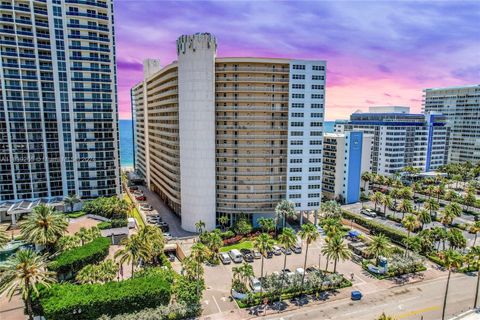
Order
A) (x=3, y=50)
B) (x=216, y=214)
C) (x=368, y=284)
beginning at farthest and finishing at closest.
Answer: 1. (x=216, y=214)
2. (x=3, y=50)
3. (x=368, y=284)

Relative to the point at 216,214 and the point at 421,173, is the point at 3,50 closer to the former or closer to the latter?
the point at 216,214

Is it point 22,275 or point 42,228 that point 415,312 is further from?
point 42,228

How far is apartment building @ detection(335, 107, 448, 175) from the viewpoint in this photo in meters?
161

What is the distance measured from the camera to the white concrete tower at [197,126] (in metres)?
88.3

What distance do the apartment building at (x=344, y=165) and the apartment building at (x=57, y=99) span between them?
82.1 meters

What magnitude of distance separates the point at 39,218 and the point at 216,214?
158ft

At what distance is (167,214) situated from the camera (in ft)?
363

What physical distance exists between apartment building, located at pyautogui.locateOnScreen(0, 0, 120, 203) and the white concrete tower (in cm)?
2617

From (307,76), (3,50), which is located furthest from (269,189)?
(3,50)

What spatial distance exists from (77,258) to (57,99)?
56331mm

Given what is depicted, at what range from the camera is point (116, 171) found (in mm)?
103750

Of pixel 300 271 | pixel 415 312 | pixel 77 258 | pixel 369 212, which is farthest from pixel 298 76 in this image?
pixel 77 258

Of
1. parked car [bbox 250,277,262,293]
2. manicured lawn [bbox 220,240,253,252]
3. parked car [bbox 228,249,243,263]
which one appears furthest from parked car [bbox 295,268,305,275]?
manicured lawn [bbox 220,240,253,252]

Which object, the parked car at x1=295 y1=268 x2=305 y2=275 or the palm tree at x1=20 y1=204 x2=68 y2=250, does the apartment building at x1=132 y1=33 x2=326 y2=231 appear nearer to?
the parked car at x1=295 y1=268 x2=305 y2=275
